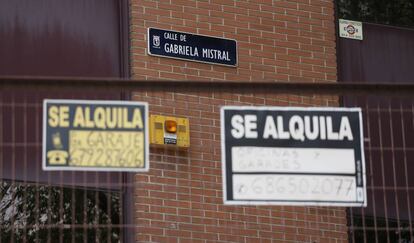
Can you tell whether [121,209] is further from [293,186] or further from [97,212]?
[293,186]

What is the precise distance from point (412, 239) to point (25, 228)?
138 inches

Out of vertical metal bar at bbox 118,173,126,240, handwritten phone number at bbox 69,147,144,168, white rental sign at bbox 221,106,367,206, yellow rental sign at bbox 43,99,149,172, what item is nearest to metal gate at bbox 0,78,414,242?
vertical metal bar at bbox 118,173,126,240

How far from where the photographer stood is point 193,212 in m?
12.4

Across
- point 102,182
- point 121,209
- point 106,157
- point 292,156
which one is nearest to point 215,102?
point 121,209

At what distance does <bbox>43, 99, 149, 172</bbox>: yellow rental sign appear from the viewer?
1012 centimetres

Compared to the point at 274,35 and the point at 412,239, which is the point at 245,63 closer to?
the point at 274,35

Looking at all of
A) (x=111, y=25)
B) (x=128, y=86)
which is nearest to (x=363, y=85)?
(x=128, y=86)

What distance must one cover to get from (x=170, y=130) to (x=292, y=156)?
2393mm

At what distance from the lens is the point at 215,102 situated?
42.3ft

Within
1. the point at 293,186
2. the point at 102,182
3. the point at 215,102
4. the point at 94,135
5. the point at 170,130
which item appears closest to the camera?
the point at 94,135

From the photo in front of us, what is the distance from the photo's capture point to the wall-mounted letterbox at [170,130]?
494 inches

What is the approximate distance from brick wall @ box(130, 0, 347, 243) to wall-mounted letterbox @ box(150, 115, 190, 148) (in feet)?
0.22

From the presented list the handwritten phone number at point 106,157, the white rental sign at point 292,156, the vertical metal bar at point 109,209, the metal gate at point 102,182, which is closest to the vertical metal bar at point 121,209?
the metal gate at point 102,182

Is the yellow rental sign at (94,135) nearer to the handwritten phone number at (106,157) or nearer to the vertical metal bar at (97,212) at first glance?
the handwritten phone number at (106,157)
